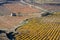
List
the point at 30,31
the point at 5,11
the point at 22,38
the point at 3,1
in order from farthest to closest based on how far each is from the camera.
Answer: the point at 3,1, the point at 5,11, the point at 30,31, the point at 22,38

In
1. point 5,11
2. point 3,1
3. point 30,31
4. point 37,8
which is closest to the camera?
point 30,31

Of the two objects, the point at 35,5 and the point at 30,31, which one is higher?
the point at 30,31

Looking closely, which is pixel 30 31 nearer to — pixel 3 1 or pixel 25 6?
pixel 25 6

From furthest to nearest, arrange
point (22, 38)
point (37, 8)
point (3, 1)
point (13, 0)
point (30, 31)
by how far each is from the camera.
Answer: point (13, 0)
point (3, 1)
point (37, 8)
point (30, 31)
point (22, 38)

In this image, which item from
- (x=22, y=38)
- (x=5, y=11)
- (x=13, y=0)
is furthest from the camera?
(x=13, y=0)

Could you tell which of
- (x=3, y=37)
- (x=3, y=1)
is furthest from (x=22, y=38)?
(x=3, y=1)

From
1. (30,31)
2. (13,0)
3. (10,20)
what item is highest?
(30,31)

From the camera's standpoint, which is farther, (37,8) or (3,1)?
(3,1)

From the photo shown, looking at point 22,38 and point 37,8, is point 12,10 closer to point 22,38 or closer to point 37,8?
point 37,8

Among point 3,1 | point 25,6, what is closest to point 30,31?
point 25,6
